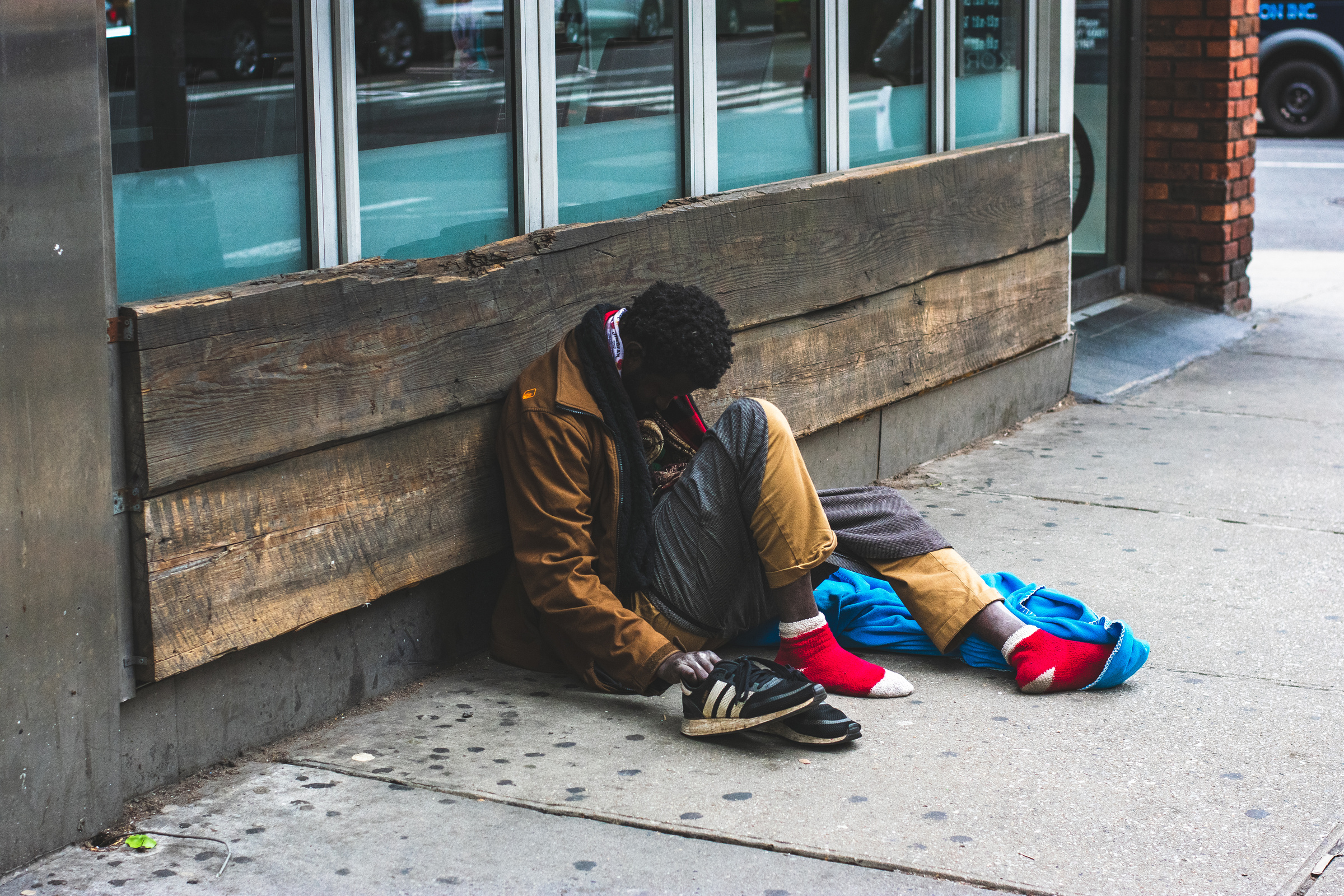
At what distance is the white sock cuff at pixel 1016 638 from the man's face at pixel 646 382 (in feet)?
3.07

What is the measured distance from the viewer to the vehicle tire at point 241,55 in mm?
3156

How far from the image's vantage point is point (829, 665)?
11.3 feet

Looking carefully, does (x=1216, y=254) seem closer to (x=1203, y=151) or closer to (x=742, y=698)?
(x=1203, y=151)

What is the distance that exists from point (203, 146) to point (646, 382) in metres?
1.06

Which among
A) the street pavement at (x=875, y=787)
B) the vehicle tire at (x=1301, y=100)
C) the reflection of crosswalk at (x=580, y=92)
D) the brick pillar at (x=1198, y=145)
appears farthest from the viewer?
the vehicle tire at (x=1301, y=100)

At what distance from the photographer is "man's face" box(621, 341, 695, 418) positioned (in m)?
3.39

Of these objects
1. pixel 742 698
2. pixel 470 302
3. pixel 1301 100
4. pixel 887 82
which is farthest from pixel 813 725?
pixel 1301 100

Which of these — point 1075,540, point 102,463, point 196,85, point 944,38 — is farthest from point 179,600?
point 944,38

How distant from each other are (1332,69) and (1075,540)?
1457 centimetres

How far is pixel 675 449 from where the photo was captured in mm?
3662

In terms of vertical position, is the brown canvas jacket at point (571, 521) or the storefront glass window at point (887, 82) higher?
the storefront glass window at point (887, 82)

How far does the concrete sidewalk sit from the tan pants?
162 millimetres

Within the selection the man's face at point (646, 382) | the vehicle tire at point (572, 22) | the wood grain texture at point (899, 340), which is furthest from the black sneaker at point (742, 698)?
the vehicle tire at point (572, 22)

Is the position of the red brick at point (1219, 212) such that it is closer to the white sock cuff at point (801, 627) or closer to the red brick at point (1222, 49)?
the red brick at point (1222, 49)
